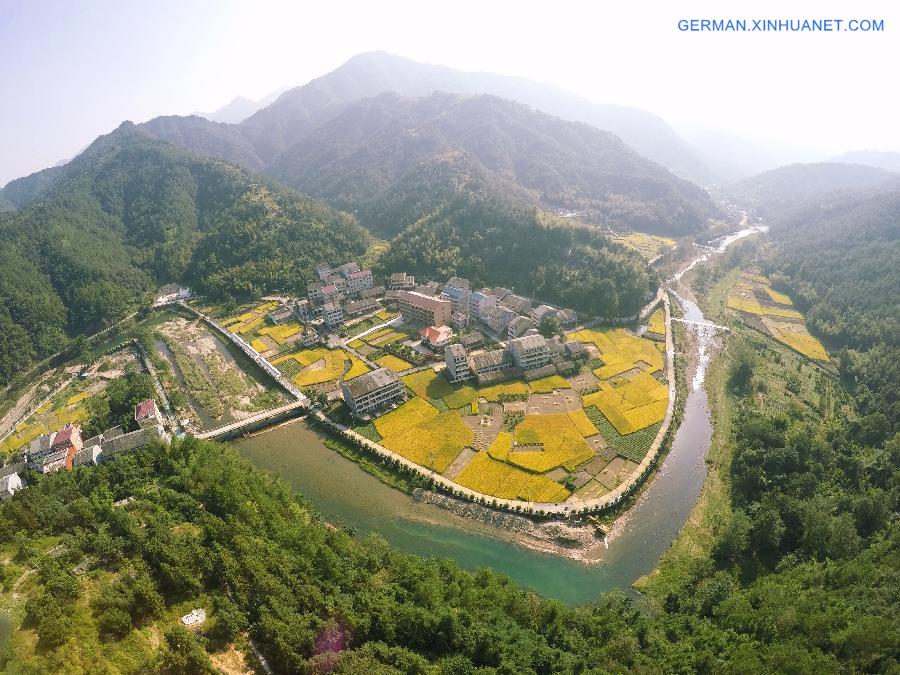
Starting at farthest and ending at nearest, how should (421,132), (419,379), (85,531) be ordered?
(421,132) < (419,379) < (85,531)

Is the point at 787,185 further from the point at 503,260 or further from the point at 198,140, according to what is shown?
the point at 198,140

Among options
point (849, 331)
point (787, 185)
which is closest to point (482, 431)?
point (849, 331)

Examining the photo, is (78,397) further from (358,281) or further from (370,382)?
(358,281)

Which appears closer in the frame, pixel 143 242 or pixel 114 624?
pixel 114 624

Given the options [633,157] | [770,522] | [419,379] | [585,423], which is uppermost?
[633,157]

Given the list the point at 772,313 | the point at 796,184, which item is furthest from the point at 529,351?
the point at 796,184

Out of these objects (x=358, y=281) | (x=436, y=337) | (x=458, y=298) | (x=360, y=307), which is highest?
(x=358, y=281)

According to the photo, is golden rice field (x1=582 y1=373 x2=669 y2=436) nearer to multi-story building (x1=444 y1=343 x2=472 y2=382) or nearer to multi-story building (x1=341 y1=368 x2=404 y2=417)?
multi-story building (x1=444 y1=343 x2=472 y2=382)
